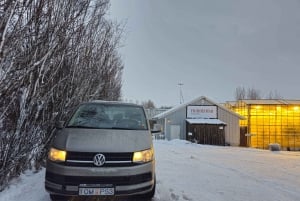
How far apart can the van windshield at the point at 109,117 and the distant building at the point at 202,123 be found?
28954 mm

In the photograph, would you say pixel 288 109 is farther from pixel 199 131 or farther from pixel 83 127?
pixel 83 127

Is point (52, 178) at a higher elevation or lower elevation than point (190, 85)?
lower

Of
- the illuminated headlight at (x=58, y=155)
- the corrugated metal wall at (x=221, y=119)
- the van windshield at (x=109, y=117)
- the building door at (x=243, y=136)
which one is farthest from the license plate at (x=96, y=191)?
the building door at (x=243, y=136)

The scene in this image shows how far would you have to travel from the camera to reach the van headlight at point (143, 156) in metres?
5.03

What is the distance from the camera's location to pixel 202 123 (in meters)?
35.4

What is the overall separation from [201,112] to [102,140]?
3325 centimetres

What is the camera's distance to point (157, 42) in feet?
95.6

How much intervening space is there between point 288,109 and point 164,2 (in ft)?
90.9

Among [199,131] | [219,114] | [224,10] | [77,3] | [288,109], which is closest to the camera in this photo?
[77,3]

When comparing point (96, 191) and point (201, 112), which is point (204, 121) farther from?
point (96, 191)

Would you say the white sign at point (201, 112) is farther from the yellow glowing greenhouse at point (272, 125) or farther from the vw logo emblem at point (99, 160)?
the vw logo emblem at point (99, 160)

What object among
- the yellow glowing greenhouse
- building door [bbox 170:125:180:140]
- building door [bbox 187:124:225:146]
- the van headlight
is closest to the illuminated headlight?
the van headlight

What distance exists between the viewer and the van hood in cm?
498

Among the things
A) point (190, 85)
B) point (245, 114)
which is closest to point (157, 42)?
point (245, 114)
